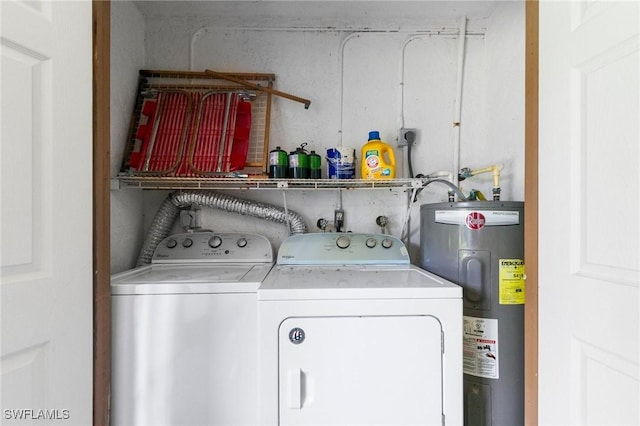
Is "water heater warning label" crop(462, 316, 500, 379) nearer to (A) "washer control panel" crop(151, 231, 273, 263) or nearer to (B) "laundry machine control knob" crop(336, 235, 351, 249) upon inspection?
(B) "laundry machine control knob" crop(336, 235, 351, 249)

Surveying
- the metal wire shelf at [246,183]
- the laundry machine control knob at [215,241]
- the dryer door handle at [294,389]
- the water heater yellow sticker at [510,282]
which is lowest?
the dryer door handle at [294,389]

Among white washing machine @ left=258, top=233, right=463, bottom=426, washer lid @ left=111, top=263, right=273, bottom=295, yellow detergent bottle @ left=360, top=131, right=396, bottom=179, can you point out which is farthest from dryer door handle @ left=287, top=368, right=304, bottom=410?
yellow detergent bottle @ left=360, top=131, right=396, bottom=179

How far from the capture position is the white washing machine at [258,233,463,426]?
96 centimetres

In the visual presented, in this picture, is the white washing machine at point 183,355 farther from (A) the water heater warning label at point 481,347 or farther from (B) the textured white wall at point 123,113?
(A) the water heater warning label at point 481,347

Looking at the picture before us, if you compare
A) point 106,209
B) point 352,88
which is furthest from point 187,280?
point 352,88

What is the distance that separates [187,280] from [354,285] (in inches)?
26.3

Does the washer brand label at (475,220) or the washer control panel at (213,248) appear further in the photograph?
the washer control panel at (213,248)

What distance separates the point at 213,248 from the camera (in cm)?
158

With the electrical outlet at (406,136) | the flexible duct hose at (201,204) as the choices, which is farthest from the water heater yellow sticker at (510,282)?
the flexible duct hose at (201,204)

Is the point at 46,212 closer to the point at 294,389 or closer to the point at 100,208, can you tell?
the point at 100,208

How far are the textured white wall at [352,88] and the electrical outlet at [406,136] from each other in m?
0.06

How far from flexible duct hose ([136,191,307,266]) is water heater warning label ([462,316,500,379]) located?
98cm

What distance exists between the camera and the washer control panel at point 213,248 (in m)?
1.55
